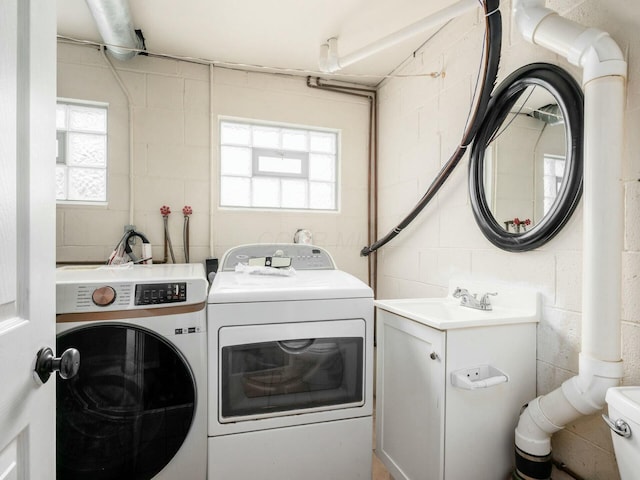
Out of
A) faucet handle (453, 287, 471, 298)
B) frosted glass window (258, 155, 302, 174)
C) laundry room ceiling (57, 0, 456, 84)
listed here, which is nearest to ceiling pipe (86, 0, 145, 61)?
A: laundry room ceiling (57, 0, 456, 84)

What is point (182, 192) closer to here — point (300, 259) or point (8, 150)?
point (300, 259)

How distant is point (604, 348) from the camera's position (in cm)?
106

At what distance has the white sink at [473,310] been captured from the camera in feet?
4.39

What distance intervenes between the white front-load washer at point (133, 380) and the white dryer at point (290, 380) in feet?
0.26

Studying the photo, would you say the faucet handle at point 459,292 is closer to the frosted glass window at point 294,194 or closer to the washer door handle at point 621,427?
the washer door handle at point 621,427

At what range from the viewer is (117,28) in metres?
1.86

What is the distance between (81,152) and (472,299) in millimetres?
2659

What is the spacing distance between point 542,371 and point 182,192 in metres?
2.39

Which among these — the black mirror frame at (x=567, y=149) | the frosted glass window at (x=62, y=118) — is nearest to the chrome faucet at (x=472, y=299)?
the black mirror frame at (x=567, y=149)

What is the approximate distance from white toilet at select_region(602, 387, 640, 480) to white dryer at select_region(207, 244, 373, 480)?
2.84 feet

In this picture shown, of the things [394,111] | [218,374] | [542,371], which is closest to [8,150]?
[218,374]

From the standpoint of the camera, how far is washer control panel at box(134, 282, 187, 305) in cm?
131

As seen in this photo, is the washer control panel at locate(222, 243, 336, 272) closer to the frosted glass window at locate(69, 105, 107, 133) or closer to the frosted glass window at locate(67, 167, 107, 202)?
the frosted glass window at locate(67, 167, 107, 202)

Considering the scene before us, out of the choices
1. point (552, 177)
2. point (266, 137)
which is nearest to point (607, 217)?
point (552, 177)
